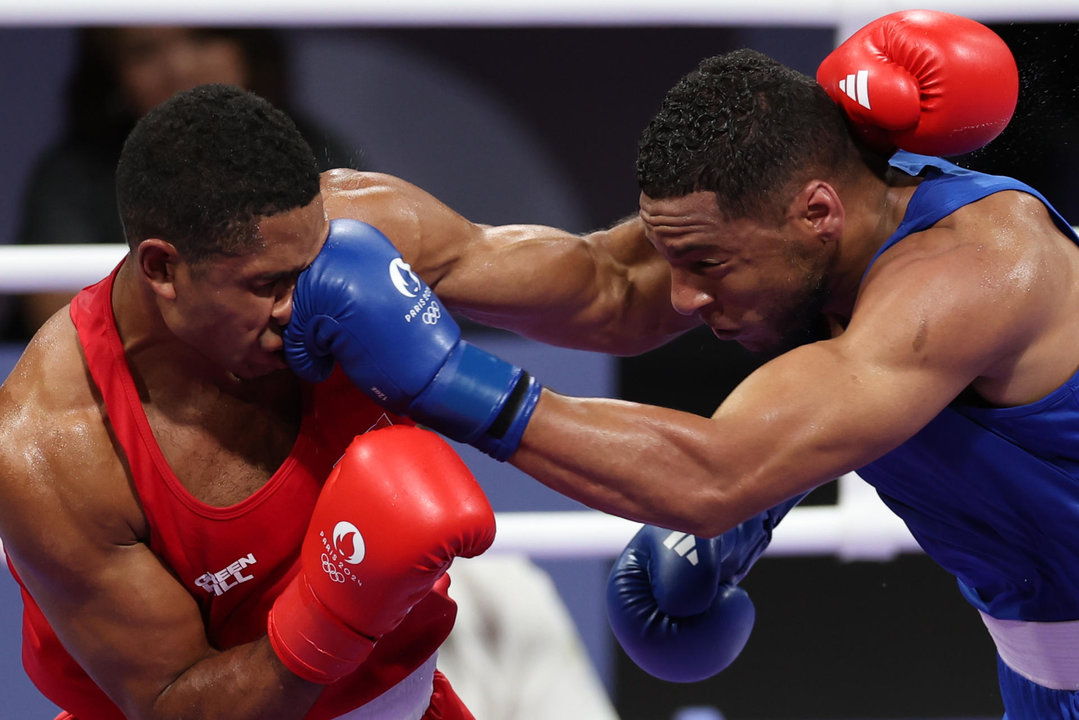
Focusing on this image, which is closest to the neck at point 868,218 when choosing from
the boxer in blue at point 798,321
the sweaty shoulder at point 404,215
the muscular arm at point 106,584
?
the boxer in blue at point 798,321

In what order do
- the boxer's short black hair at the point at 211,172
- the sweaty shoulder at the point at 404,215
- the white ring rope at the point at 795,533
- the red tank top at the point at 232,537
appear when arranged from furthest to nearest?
the white ring rope at the point at 795,533 → the sweaty shoulder at the point at 404,215 → the red tank top at the point at 232,537 → the boxer's short black hair at the point at 211,172

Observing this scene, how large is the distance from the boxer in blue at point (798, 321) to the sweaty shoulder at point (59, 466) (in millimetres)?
277

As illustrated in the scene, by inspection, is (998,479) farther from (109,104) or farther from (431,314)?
(109,104)

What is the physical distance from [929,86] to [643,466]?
70 centimetres

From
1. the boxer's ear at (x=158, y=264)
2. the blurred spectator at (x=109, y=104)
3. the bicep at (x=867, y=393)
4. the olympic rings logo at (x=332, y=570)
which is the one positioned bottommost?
the blurred spectator at (x=109, y=104)

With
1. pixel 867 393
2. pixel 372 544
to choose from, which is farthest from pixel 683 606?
→ pixel 372 544

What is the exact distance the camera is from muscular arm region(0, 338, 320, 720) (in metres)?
1.54

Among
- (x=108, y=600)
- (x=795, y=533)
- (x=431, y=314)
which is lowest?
(x=795, y=533)

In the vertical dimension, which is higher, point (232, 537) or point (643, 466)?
point (643, 466)

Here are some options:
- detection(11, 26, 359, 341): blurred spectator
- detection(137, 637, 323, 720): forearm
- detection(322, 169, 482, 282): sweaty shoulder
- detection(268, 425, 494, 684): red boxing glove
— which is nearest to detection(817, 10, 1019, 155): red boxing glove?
detection(322, 169, 482, 282): sweaty shoulder

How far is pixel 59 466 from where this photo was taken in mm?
→ 1541

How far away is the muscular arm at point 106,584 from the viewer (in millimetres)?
1537

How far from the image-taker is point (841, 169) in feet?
5.91

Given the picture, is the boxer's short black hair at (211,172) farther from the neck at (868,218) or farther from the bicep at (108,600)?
the neck at (868,218)
